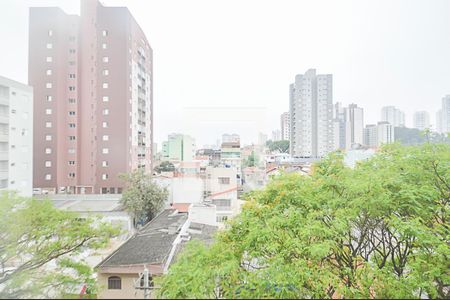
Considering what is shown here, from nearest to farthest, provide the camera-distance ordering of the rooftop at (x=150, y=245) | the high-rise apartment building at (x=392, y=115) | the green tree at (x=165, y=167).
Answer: the rooftop at (x=150, y=245)
the high-rise apartment building at (x=392, y=115)
the green tree at (x=165, y=167)

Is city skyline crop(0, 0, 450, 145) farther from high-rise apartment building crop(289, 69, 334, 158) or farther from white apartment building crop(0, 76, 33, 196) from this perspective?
white apartment building crop(0, 76, 33, 196)

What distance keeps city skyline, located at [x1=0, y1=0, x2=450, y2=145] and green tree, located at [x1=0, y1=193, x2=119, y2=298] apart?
152 cm

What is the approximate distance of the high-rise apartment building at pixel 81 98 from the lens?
6.99ft

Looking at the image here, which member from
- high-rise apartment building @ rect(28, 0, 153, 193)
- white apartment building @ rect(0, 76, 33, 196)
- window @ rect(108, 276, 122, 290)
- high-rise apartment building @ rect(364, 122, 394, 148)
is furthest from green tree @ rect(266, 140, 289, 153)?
white apartment building @ rect(0, 76, 33, 196)

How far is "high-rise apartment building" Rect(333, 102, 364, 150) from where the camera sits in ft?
9.05

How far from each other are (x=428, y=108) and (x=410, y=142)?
0.92 meters

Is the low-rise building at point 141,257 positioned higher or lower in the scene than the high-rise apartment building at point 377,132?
lower

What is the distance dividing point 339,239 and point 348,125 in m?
1.64

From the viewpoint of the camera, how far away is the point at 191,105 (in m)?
2.80

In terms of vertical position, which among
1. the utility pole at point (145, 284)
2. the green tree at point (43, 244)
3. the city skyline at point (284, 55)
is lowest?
the utility pole at point (145, 284)

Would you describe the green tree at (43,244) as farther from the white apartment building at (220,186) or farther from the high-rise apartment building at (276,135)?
the high-rise apartment building at (276,135)

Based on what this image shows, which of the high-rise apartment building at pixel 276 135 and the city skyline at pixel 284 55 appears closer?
the city skyline at pixel 284 55

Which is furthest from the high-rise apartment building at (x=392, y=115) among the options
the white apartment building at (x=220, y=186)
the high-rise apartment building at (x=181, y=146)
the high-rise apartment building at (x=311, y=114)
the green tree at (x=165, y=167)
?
→ the green tree at (x=165, y=167)

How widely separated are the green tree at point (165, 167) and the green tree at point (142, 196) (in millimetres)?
180
